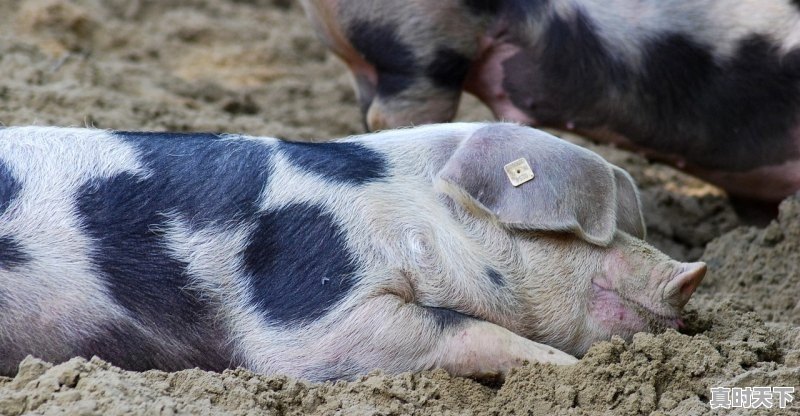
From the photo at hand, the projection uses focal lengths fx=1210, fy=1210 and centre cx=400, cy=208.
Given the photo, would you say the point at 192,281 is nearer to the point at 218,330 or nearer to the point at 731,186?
the point at 218,330

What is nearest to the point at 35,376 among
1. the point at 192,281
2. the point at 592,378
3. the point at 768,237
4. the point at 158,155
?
the point at 192,281

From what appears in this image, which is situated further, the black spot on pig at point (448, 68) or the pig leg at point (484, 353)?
the black spot on pig at point (448, 68)

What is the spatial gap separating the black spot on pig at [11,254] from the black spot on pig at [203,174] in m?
0.33

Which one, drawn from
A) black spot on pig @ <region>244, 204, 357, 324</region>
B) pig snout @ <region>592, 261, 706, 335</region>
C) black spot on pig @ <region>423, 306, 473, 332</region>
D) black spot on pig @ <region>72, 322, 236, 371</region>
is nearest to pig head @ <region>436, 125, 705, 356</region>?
pig snout @ <region>592, 261, 706, 335</region>

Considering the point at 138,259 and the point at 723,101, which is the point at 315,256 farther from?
the point at 723,101

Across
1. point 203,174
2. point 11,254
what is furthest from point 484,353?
point 11,254

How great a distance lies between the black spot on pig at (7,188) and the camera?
309cm

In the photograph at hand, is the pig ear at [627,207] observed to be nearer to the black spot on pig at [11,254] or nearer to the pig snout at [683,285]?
the pig snout at [683,285]

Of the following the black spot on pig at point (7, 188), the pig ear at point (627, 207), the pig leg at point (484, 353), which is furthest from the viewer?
the pig ear at point (627, 207)

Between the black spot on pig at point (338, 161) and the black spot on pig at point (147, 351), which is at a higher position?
the black spot on pig at point (338, 161)

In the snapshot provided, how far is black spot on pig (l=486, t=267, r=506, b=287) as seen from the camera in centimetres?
314

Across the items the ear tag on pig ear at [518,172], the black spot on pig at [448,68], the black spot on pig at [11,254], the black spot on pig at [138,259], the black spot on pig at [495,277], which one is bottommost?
the black spot on pig at [448,68]

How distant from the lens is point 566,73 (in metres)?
4.81

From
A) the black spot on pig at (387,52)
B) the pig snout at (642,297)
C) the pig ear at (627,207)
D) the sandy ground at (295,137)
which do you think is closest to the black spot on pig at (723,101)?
the sandy ground at (295,137)
